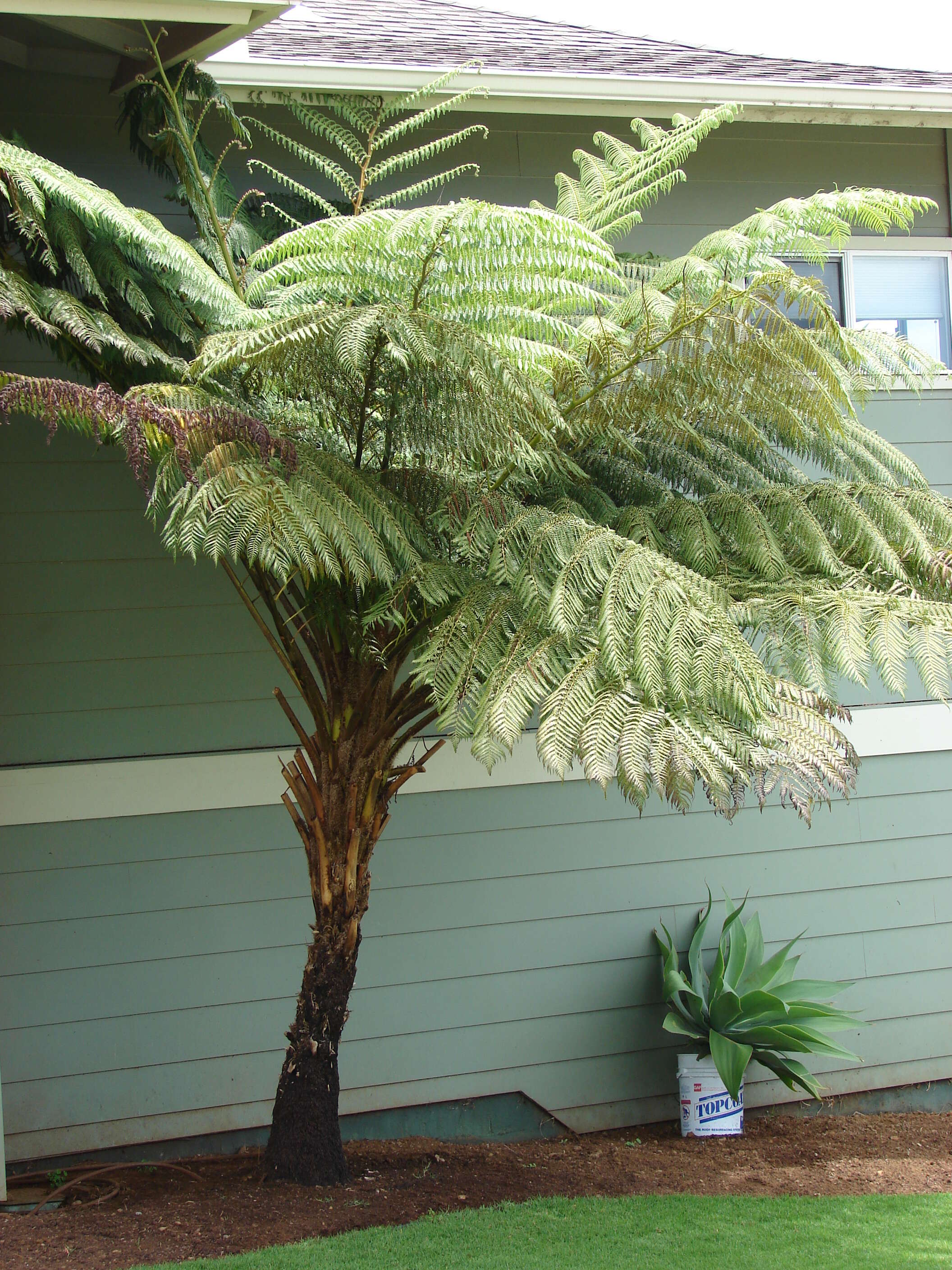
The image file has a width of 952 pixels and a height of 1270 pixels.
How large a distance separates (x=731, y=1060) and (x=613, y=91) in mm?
4203

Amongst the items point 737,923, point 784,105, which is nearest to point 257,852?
point 737,923

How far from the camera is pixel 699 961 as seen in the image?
469cm

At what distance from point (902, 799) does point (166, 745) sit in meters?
3.52

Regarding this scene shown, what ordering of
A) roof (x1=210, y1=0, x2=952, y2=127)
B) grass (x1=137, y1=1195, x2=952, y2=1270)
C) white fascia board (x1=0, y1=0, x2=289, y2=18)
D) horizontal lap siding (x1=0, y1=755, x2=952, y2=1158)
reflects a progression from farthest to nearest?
roof (x1=210, y1=0, x2=952, y2=127), horizontal lap siding (x1=0, y1=755, x2=952, y2=1158), white fascia board (x1=0, y1=0, x2=289, y2=18), grass (x1=137, y1=1195, x2=952, y2=1270)

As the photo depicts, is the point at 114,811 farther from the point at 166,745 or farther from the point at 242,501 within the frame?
the point at 242,501

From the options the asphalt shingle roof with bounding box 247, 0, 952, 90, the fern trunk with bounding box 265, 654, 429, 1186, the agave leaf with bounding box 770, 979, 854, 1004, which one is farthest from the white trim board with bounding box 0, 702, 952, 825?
the asphalt shingle roof with bounding box 247, 0, 952, 90

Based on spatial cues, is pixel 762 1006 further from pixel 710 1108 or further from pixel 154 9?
pixel 154 9

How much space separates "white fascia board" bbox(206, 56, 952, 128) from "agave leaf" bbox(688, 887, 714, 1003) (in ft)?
12.1

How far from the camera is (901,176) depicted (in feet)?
18.0

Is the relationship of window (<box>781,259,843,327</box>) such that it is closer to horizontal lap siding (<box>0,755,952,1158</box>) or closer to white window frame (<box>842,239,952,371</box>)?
white window frame (<box>842,239,952,371</box>)

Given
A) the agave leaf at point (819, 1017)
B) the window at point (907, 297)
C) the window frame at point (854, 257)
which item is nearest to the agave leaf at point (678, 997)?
the agave leaf at point (819, 1017)

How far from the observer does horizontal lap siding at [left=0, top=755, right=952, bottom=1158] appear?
421cm

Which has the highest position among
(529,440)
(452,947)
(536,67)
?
(536,67)

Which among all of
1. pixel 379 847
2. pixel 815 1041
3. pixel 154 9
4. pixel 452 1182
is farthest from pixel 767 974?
pixel 154 9
